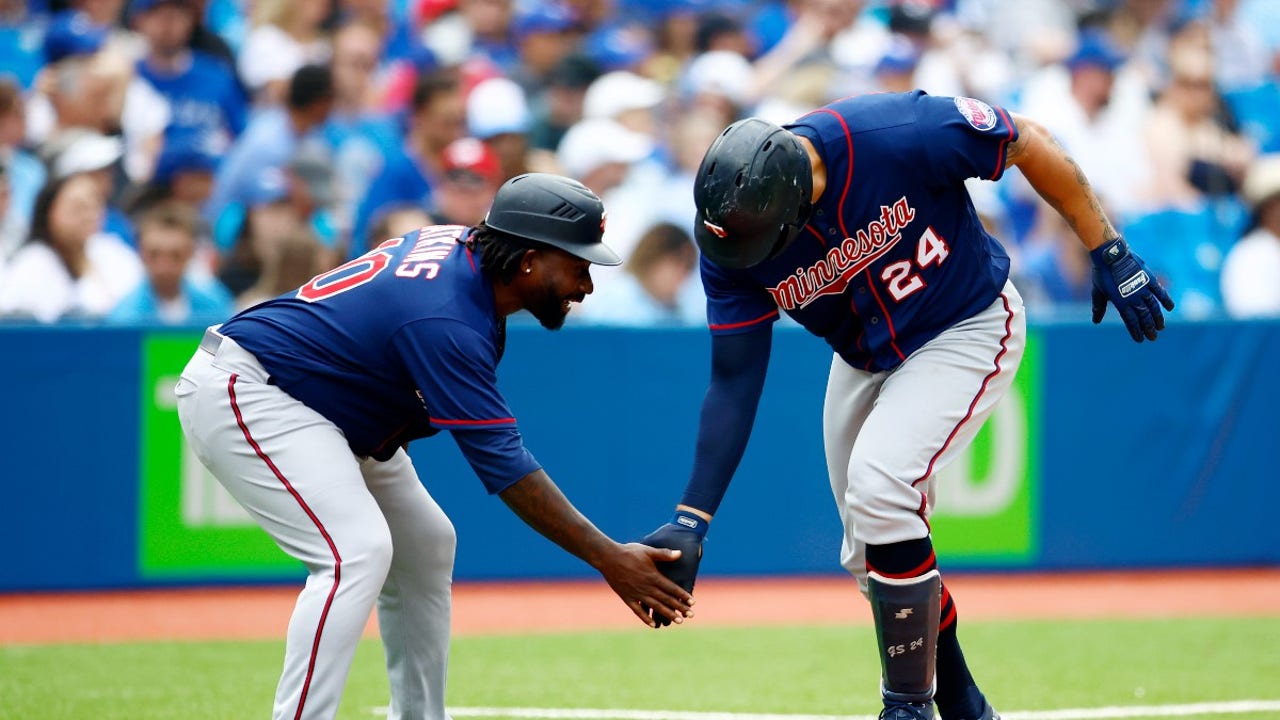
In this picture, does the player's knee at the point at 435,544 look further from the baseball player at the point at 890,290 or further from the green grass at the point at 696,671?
the green grass at the point at 696,671

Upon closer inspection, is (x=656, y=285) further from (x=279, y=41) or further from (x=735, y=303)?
(x=735, y=303)

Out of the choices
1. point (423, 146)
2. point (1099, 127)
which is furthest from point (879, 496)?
point (1099, 127)

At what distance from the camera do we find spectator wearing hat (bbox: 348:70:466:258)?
358 inches

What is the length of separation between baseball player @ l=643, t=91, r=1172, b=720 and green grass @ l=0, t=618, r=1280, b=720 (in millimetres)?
1263

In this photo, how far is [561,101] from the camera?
10.4 metres

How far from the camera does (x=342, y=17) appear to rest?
10.7m

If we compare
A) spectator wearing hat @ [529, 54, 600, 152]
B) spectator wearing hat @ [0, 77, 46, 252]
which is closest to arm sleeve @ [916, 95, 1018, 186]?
spectator wearing hat @ [0, 77, 46, 252]

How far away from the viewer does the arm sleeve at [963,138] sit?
4.44m

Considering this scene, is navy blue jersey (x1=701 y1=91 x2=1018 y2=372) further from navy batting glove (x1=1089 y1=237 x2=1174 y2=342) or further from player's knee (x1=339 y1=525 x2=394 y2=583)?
player's knee (x1=339 y1=525 x2=394 y2=583)

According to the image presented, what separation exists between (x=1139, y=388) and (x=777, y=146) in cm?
543

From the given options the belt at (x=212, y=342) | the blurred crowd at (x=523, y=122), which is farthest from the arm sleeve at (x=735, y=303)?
the blurred crowd at (x=523, y=122)

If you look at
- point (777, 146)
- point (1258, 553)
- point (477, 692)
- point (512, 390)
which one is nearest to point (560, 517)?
point (777, 146)

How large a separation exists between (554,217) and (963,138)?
47.5 inches

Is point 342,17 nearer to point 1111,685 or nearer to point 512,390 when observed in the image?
point 512,390
